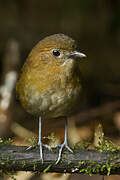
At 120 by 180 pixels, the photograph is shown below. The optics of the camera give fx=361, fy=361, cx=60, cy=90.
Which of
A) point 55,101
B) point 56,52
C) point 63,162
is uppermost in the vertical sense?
point 56,52

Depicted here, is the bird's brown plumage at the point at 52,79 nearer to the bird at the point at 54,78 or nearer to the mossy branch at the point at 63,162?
the bird at the point at 54,78

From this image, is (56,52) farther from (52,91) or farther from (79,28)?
(79,28)

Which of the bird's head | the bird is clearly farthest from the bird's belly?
the bird's head

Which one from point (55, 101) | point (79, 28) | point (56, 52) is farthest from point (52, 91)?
point (79, 28)

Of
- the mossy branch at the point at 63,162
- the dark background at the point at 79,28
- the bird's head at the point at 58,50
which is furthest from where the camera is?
the dark background at the point at 79,28

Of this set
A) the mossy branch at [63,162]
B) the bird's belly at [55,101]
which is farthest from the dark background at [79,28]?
the mossy branch at [63,162]

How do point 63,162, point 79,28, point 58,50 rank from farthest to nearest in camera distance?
point 79,28, point 58,50, point 63,162

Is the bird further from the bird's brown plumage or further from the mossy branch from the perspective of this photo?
the mossy branch
